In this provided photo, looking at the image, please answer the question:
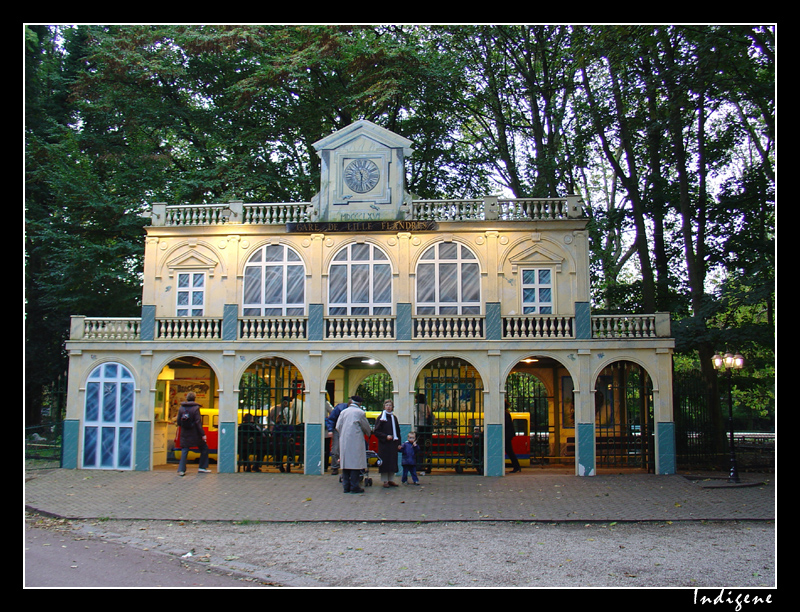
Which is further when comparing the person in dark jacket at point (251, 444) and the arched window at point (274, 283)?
the arched window at point (274, 283)

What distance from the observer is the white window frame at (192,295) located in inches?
862

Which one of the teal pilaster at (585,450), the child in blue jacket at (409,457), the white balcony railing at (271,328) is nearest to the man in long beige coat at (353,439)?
the child in blue jacket at (409,457)

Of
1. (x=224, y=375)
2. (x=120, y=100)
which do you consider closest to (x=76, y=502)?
(x=224, y=375)

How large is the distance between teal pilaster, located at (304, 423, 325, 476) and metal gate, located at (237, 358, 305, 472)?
0.39m

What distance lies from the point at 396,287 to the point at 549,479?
713cm

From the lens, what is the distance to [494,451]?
1977cm

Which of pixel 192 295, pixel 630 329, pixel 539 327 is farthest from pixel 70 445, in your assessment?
pixel 630 329

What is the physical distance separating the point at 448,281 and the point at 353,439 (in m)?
7.11

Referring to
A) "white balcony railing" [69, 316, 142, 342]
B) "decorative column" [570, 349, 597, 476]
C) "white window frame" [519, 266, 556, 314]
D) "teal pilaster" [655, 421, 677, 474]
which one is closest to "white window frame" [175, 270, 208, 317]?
"white balcony railing" [69, 316, 142, 342]

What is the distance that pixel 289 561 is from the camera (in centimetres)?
1002

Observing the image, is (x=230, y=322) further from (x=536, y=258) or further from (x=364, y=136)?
(x=536, y=258)

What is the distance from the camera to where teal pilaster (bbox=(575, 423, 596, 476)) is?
1950cm

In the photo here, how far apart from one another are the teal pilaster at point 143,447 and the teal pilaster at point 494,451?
9.92 metres

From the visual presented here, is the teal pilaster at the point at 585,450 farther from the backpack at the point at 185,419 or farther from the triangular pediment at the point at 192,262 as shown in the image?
the triangular pediment at the point at 192,262
